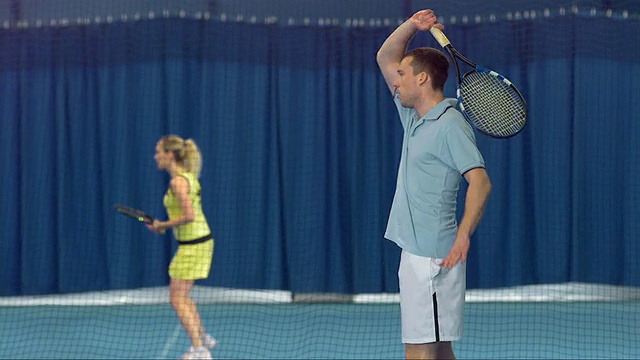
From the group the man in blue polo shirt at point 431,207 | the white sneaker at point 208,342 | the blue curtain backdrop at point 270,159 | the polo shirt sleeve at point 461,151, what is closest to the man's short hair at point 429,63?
the man in blue polo shirt at point 431,207

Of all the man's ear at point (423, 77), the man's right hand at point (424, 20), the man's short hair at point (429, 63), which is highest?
the man's right hand at point (424, 20)

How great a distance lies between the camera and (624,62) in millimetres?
8078

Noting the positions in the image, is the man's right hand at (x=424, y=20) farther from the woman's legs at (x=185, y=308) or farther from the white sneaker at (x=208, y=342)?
the white sneaker at (x=208, y=342)

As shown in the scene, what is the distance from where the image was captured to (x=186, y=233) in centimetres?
583

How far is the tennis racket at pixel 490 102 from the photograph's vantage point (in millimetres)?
3680

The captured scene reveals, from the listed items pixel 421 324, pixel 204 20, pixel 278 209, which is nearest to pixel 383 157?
pixel 278 209

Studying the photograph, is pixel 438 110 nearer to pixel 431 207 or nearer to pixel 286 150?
pixel 431 207

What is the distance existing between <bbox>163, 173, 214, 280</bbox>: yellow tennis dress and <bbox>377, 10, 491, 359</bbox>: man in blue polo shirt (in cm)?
235

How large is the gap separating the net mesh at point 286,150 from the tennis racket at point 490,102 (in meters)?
4.50

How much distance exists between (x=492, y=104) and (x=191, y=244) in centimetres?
256

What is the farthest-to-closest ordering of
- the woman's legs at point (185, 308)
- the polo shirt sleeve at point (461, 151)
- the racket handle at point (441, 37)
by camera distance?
1. the woman's legs at point (185, 308)
2. the racket handle at point (441, 37)
3. the polo shirt sleeve at point (461, 151)

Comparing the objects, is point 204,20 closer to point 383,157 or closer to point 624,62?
point 383,157

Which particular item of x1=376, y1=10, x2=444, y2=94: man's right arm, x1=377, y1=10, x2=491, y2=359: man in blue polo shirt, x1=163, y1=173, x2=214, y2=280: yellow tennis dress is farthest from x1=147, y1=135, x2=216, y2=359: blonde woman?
x1=377, y1=10, x2=491, y2=359: man in blue polo shirt

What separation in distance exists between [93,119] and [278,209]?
1.74m
